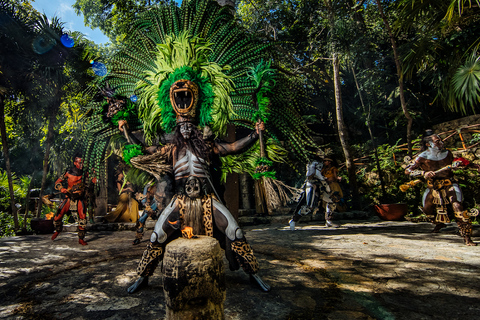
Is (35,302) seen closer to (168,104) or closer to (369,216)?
(168,104)

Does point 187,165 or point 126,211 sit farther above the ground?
point 187,165

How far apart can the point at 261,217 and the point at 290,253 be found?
17.6 feet

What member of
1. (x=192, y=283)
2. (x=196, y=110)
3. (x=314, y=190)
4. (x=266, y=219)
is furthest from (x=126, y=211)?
(x=192, y=283)

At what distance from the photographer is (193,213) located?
272cm

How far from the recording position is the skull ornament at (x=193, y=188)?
9.09ft

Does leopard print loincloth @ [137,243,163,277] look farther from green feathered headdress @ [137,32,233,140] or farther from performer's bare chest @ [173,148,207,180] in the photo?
green feathered headdress @ [137,32,233,140]

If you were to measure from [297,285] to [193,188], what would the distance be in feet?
5.04

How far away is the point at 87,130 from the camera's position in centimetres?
349

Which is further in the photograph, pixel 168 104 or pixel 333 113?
pixel 333 113

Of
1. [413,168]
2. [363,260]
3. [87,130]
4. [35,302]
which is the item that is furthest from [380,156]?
[35,302]

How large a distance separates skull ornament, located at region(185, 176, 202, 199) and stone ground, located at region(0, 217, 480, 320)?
3.47ft

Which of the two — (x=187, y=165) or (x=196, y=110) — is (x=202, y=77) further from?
(x=187, y=165)

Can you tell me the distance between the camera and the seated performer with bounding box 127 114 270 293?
2688mm

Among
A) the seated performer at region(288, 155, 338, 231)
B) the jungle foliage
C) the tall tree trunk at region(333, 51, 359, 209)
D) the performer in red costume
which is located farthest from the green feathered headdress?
the tall tree trunk at region(333, 51, 359, 209)
